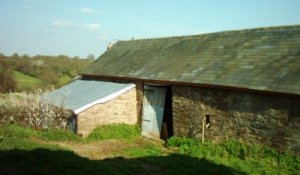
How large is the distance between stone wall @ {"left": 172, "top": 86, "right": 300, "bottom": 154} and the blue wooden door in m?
1.39

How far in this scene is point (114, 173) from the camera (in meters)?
10.6

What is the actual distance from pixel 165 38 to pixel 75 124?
359 inches

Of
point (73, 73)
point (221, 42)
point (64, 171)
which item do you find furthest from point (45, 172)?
point (73, 73)

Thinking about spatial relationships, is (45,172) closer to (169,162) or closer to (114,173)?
(114,173)

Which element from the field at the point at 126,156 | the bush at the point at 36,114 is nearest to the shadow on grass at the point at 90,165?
the field at the point at 126,156

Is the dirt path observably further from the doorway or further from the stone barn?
the stone barn

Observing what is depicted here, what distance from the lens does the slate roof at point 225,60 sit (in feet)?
44.1

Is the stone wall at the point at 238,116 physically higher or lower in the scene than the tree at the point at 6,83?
lower

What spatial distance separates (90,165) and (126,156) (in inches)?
150

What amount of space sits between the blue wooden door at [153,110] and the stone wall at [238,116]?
4.56 feet

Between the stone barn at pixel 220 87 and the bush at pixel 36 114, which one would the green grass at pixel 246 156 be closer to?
the stone barn at pixel 220 87

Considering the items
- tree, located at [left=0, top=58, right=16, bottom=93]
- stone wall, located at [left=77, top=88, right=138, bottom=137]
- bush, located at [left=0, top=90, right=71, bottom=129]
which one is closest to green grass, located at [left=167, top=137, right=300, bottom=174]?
stone wall, located at [left=77, top=88, right=138, bottom=137]

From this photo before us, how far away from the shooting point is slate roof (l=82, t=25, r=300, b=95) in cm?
1344

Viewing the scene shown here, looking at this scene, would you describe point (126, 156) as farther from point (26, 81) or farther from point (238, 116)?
point (26, 81)
